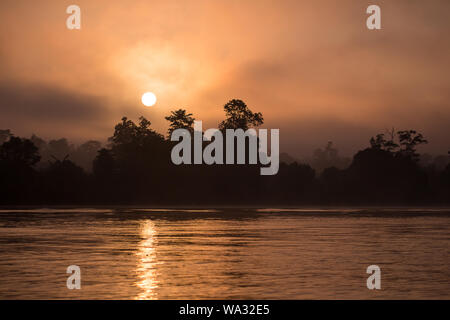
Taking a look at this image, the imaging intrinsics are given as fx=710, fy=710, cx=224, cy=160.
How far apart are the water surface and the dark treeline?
239ft

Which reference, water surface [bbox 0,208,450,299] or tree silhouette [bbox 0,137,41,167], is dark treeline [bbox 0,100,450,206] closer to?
tree silhouette [bbox 0,137,41,167]

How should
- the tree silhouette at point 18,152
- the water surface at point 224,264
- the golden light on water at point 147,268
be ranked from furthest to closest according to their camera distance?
the tree silhouette at point 18,152 < the water surface at point 224,264 < the golden light on water at point 147,268

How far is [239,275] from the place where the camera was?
2598cm

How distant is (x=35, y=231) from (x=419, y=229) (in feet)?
89.8

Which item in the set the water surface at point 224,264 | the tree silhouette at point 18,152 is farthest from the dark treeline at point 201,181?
the water surface at point 224,264

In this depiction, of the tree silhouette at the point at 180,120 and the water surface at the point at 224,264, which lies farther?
the tree silhouette at the point at 180,120

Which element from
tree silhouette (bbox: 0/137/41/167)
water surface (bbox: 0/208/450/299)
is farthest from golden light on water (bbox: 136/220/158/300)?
tree silhouette (bbox: 0/137/41/167)

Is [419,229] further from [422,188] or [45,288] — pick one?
[422,188]

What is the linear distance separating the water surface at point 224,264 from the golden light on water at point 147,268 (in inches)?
1.3

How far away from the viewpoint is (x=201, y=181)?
413 feet

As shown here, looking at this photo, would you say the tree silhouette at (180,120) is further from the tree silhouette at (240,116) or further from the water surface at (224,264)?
the water surface at (224,264)

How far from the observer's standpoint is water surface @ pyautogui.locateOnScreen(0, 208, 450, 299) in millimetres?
22188

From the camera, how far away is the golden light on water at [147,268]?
21734mm
